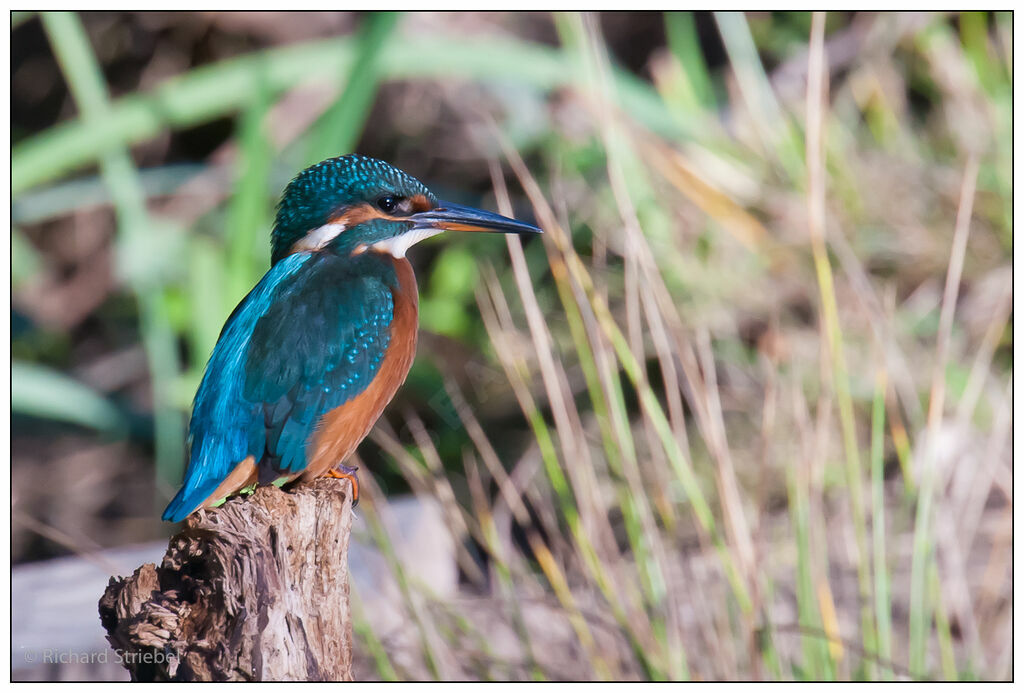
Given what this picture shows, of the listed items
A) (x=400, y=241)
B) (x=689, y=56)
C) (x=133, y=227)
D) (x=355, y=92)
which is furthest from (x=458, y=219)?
(x=689, y=56)

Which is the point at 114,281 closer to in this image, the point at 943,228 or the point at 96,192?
the point at 96,192

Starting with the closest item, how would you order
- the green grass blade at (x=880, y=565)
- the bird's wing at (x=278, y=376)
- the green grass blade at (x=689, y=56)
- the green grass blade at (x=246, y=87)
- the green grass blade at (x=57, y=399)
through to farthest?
the bird's wing at (x=278, y=376) < the green grass blade at (x=880, y=565) < the green grass blade at (x=246, y=87) < the green grass blade at (x=57, y=399) < the green grass blade at (x=689, y=56)

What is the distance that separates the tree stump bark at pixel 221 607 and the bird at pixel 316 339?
0.08 m

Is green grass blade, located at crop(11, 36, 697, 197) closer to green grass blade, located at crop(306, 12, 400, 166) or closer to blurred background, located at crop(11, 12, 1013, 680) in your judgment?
blurred background, located at crop(11, 12, 1013, 680)

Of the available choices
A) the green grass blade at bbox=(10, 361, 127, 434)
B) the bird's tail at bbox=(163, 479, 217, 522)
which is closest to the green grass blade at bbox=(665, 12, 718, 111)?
the green grass blade at bbox=(10, 361, 127, 434)

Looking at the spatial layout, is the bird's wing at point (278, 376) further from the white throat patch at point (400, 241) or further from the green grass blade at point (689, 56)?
the green grass blade at point (689, 56)

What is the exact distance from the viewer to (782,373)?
326 centimetres

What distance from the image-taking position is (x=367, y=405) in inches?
62.8

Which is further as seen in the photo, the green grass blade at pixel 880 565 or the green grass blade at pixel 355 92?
the green grass blade at pixel 355 92

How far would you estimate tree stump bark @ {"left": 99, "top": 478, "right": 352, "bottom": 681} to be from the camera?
1334 millimetres

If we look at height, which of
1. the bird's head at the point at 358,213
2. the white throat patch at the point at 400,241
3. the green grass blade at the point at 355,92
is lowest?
the white throat patch at the point at 400,241

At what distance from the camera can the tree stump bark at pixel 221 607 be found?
1.33m

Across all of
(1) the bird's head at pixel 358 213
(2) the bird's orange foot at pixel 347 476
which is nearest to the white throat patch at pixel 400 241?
(1) the bird's head at pixel 358 213

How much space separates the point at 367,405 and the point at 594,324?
53 centimetres
